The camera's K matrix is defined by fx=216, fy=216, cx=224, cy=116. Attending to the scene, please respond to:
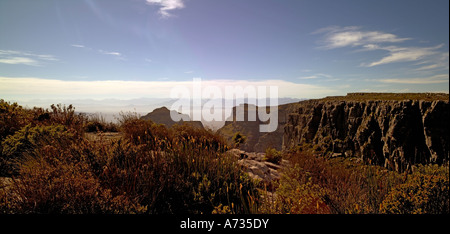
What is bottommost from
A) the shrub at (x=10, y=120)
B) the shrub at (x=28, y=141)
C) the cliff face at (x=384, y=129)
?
the cliff face at (x=384, y=129)

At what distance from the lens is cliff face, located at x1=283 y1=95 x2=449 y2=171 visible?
123ft

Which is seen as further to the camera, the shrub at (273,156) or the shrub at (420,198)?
the shrub at (273,156)

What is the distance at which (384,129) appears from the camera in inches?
1754

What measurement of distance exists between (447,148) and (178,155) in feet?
163

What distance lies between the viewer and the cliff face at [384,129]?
37.6 m

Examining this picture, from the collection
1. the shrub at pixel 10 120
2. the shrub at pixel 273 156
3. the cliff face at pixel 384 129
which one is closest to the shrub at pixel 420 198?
the shrub at pixel 273 156

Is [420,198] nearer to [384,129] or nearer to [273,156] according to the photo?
[273,156]

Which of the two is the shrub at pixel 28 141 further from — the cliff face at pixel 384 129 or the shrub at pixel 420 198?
the cliff face at pixel 384 129

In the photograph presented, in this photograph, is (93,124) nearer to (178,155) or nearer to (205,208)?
(178,155)

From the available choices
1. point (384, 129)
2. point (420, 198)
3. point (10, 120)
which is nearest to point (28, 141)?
point (10, 120)

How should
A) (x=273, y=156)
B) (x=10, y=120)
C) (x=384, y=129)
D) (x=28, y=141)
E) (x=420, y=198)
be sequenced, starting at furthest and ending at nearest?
(x=384, y=129)
(x=273, y=156)
(x=10, y=120)
(x=28, y=141)
(x=420, y=198)

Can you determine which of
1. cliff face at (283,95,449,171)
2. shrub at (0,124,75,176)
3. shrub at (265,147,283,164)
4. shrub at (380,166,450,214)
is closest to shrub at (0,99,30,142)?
shrub at (0,124,75,176)

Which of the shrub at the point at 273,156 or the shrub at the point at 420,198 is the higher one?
the shrub at the point at 420,198
